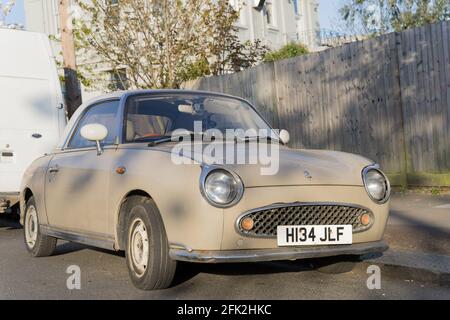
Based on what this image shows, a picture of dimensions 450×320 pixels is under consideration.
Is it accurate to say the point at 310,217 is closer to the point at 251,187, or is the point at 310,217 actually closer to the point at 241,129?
the point at 251,187

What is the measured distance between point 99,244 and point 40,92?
4535mm

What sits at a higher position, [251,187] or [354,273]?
[251,187]

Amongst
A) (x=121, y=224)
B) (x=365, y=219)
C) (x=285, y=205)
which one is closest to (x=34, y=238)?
(x=121, y=224)

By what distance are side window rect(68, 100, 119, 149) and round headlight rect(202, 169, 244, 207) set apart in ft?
5.26

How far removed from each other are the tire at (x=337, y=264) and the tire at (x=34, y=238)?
294cm

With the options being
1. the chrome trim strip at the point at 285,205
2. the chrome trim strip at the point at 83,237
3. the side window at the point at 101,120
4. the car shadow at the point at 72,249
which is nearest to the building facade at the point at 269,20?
the car shadow at the point at 72,249

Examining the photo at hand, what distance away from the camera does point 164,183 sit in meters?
4.88

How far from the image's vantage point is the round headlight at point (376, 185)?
5168mm

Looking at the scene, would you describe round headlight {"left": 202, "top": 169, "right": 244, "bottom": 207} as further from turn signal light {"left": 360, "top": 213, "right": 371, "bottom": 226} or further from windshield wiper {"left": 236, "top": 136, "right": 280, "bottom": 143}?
windshield wiper {"left": 236, "top": 136, "right": 280, "bottom": 143}

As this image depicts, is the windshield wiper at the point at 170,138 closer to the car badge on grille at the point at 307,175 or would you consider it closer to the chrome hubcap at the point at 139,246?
the chrome hubcap at the point at 139,246

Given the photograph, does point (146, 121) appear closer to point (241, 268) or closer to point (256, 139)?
point (256, 139)

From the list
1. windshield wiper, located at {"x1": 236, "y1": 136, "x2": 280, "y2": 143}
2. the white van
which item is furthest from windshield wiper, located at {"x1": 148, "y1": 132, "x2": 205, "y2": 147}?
the white van

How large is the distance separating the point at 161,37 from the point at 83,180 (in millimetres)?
9296
